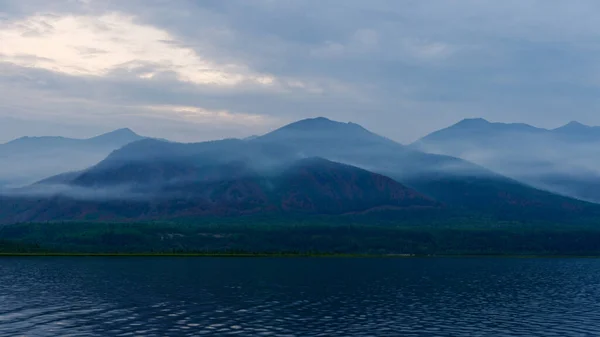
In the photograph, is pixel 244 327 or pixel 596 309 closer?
pixel 244 327

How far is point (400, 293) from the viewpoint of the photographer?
174500mm

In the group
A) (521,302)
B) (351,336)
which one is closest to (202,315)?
(351,336)

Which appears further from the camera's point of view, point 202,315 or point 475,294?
point 475,294

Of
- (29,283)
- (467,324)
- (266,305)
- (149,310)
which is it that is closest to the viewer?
(467,324)

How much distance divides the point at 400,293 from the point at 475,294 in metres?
21.0

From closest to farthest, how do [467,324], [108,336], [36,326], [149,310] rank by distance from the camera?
[108,336]
[36,326]
[467,324]
[149,310]

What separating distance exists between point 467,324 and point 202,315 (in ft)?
167

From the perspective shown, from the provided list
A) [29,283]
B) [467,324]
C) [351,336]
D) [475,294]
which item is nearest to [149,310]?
[351,336]

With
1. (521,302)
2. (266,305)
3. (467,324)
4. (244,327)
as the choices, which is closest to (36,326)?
(244,327)

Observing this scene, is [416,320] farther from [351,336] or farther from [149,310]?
[149,310]

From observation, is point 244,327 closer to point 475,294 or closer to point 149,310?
point 149,310

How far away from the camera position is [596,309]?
5605 inches

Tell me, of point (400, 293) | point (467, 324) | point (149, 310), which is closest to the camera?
point (467, 324)

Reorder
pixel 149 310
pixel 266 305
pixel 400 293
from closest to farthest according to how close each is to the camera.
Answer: pixel 149 310
pixel 266 305
pixel 400 293
